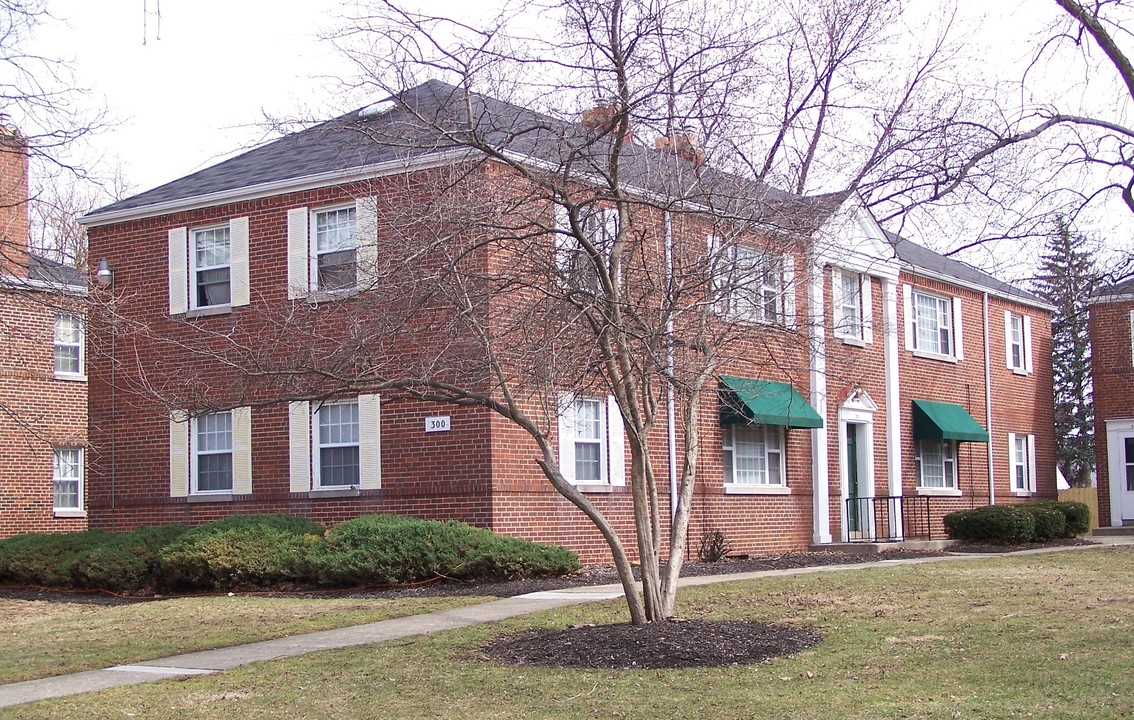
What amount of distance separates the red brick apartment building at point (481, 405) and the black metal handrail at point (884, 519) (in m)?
0.06

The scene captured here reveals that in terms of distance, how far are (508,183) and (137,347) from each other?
41.7 ft

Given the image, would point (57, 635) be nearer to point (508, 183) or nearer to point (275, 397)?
point (275, 397)

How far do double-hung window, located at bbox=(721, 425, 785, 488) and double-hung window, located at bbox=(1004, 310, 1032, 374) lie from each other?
994cm

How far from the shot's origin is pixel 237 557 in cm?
1812

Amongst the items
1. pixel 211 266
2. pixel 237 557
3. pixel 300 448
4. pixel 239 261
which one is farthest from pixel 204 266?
pixel 237 557

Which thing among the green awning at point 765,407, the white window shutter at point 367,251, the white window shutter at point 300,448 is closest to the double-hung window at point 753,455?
the green awning at point 765,407

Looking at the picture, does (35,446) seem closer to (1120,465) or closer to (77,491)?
(77,491)

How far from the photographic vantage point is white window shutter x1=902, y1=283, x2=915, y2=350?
27438 mm

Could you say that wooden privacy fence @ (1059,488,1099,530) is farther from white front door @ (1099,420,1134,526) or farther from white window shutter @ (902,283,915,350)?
white window shutter @ (902,283,915,350)

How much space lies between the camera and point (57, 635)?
1451 cm

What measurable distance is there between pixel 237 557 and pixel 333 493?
9.08ft

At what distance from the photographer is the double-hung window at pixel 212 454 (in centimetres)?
2200

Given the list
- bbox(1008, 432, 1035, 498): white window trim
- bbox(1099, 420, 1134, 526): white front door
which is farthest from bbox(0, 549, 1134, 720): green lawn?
bbox(1099, 420, 1134, 526): white front door

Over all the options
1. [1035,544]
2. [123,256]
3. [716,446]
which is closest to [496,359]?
[716,446]
